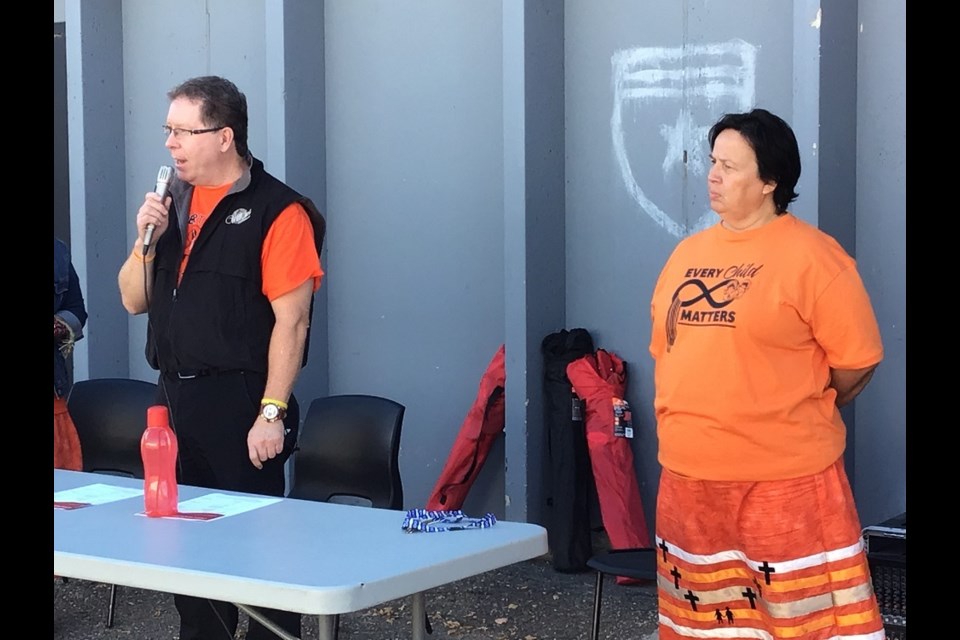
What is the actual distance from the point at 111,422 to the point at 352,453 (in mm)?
1082

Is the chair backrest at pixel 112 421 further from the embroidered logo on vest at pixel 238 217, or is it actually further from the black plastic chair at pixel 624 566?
the black plastic chair at pixel 624 566

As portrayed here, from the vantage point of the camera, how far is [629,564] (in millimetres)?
3787

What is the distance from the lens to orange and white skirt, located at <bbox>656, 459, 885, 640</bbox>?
3.02 metres

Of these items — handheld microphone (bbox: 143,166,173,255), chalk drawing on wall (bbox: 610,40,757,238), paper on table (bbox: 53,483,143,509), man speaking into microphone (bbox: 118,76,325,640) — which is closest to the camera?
paper on table (bbox: 53,483,143,509)

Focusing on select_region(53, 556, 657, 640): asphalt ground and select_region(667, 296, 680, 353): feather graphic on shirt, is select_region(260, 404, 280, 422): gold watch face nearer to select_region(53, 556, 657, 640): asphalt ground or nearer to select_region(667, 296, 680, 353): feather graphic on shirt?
select_region(667, 296, 680, 353): feather graphic on shirt

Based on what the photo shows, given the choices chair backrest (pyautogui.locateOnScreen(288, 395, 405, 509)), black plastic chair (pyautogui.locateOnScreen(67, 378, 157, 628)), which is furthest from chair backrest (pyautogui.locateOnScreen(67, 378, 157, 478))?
chair backrest (pyautogui.locateOnScreen(288, 395, 405, 509))

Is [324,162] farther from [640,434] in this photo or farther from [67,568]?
[67,568]

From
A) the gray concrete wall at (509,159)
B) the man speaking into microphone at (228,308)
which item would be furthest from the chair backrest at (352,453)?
the gray concrete wall at (509,159)

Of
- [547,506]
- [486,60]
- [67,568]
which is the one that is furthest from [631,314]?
[67,568]

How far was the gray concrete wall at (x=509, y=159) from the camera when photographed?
15.2 ft

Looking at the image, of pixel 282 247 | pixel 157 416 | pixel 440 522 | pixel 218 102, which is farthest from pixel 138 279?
pixel 440 522

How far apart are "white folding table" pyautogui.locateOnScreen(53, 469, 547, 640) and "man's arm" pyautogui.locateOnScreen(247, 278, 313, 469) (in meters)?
0.39

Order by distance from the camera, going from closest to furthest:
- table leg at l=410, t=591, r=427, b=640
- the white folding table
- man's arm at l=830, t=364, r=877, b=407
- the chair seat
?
the white folding table < table leg at l=410, t=591, r=427, b=640 < man's arm at l=830, t=364, r=877, b=407 < the chair seat
